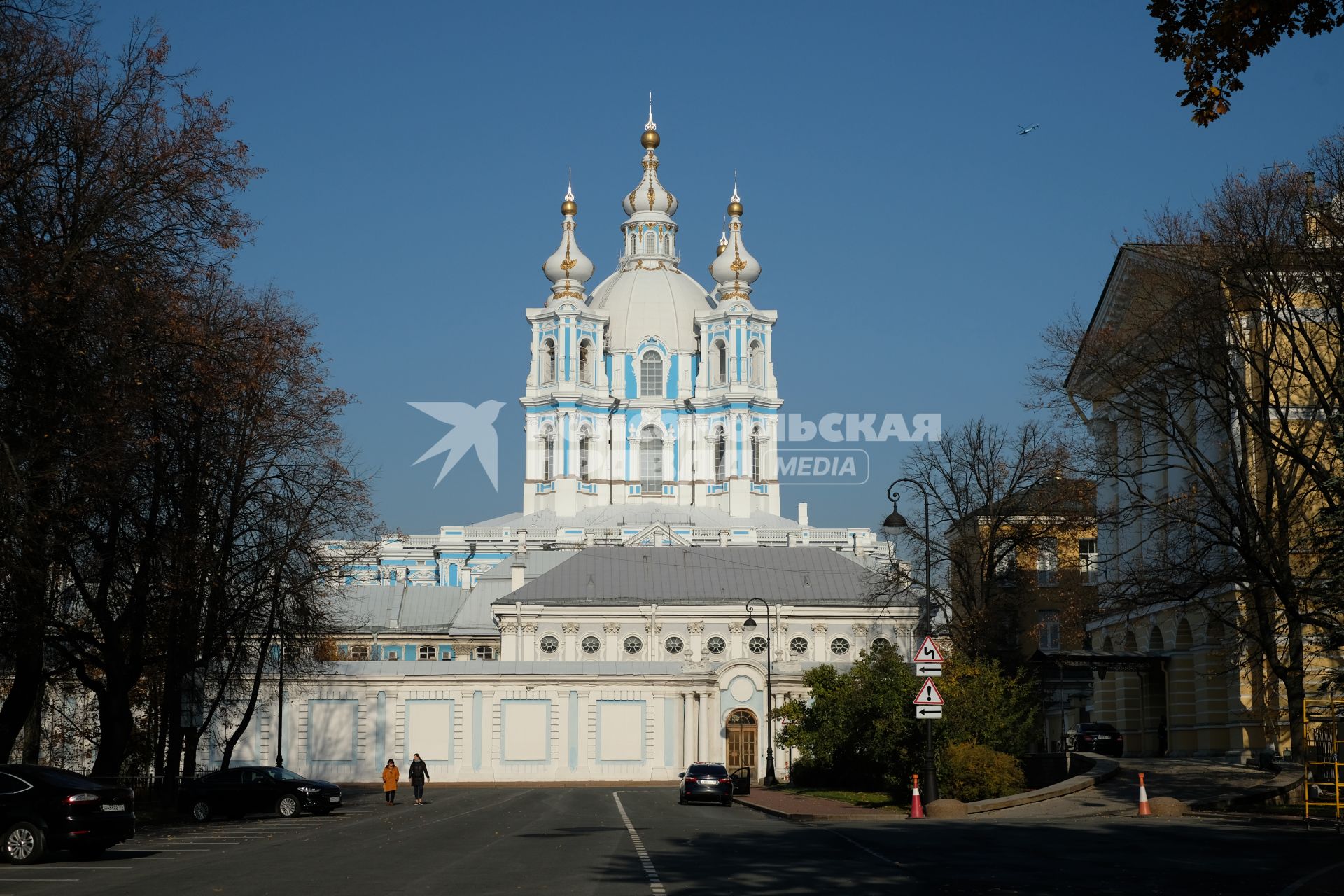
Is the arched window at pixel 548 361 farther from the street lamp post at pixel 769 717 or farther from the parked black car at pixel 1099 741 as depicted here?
the parked black car at pixel 1099 741

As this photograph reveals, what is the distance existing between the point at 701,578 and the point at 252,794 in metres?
45.3

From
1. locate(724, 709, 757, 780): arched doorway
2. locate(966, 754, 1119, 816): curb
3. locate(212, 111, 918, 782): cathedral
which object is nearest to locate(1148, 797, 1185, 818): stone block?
locate(966, 754, 1119, 816): curb

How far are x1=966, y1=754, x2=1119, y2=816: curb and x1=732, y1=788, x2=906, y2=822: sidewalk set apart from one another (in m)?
1.60

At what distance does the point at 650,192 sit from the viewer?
13888 centimetres

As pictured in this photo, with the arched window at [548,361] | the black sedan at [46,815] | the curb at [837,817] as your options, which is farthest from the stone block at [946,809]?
the arched window at [548,361]

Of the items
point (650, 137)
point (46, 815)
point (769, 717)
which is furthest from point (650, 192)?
point (46, 815)

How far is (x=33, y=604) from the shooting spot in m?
28.8

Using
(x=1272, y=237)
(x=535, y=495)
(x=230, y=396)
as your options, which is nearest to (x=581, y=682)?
(x=230, y=396)

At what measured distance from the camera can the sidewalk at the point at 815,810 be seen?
31.6 m

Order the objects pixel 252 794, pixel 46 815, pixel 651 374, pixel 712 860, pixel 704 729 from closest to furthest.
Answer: pixel 712 860 → pixel 46 815 → pixel 252 794 → pixel 704 729 → pixel 651 374

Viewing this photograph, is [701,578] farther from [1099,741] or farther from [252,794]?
[252,794]

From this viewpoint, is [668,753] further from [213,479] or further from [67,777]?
[67,777]

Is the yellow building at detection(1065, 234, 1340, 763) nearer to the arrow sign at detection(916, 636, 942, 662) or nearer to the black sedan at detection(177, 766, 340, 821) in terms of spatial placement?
the arrow sign at detection(916, 636, 942, 662)

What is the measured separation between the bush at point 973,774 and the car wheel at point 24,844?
61.0ft
